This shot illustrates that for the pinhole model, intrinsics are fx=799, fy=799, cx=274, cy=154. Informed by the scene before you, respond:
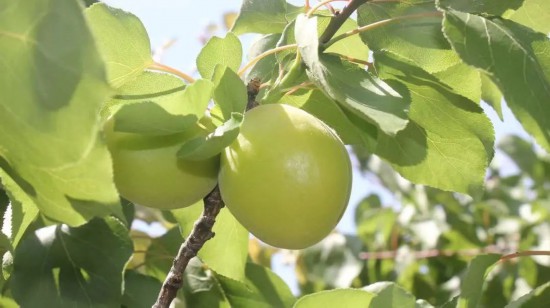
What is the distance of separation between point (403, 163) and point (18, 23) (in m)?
0.53

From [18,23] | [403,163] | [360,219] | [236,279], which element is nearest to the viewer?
[18,23]

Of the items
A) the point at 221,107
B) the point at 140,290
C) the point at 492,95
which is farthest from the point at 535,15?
the point at 140,290

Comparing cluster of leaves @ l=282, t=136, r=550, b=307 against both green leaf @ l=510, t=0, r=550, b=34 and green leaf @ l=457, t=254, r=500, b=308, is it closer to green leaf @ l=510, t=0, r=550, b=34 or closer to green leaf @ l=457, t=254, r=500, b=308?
green leaf @ l=457, t=254, r=500, b=308

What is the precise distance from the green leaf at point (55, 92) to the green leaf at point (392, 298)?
417mm

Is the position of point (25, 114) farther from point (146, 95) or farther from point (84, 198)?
point (146, 95)

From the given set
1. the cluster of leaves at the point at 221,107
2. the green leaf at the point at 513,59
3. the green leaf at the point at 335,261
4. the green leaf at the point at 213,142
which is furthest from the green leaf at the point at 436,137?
the green leaf at the point at 335,261

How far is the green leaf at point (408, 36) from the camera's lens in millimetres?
1000

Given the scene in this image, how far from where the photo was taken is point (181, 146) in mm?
891

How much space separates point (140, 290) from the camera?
3.84 ft

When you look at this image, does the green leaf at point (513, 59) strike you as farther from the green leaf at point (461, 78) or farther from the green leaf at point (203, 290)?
the green leaf at point (203, 290)

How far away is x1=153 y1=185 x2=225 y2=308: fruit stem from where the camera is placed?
968 mm

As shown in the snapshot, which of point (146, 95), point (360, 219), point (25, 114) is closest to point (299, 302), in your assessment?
point (146, 95)

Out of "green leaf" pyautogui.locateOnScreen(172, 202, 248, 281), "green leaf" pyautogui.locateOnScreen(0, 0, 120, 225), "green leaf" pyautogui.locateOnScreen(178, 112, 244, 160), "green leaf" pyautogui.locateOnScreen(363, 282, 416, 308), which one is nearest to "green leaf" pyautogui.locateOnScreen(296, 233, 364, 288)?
"green leaf" pyautogui.locateOnScreen(172, 202, 248, 281)

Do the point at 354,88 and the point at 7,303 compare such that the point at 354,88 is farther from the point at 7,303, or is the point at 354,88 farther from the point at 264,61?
the point at 7,303
